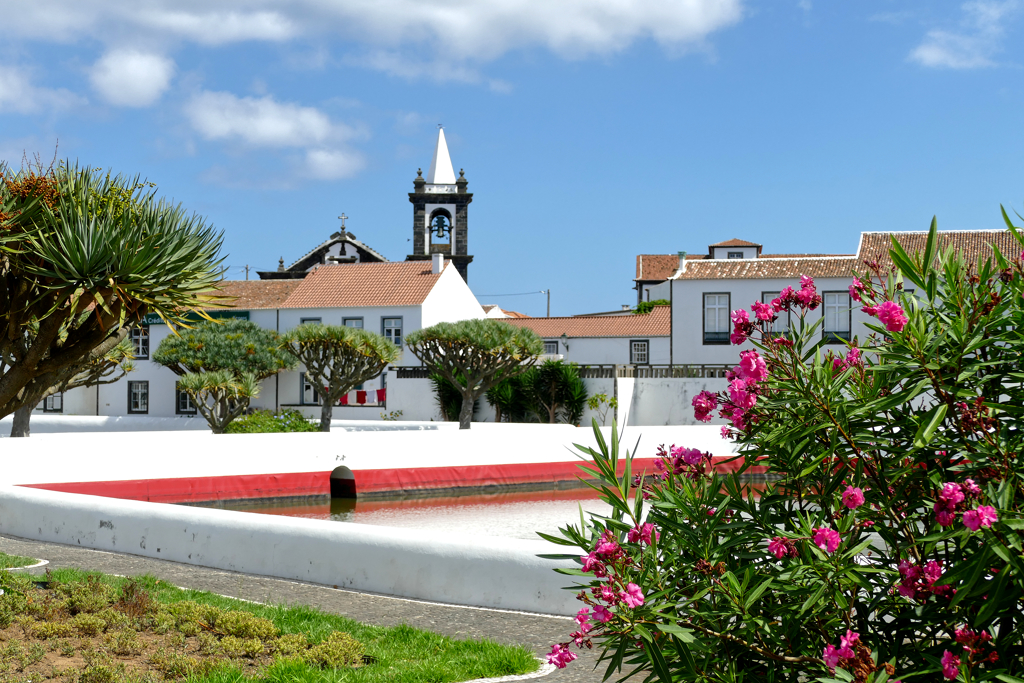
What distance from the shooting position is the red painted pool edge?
18891 mm

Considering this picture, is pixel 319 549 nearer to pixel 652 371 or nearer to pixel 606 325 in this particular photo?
pixel 652 371

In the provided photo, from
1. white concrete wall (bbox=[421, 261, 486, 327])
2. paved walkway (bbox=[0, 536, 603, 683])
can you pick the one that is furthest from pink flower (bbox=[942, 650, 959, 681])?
white concrete wall (bbox=[421, 261, 486, 327])

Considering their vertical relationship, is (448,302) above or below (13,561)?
above

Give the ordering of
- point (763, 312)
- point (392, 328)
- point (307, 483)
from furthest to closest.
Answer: point (392, 328)
point (307, 483)
point (763, 312)

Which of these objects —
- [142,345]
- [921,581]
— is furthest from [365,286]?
[921,581]

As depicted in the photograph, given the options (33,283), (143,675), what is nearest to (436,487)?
(33,283)

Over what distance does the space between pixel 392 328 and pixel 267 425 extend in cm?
1396

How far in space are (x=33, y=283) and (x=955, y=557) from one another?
8324mm

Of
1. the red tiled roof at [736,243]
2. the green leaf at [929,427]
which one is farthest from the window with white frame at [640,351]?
the green leaf at [929,427]

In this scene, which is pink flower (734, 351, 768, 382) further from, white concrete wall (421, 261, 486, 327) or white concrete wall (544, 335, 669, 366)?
white concrete wall (544, 335, 669, 366)

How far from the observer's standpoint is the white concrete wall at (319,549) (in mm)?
8414

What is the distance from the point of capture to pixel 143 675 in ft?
18.9

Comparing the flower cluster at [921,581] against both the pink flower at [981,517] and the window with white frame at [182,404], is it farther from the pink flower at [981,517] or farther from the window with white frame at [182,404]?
the window with white frame at [182,404]

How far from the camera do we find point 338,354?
33031 mm
